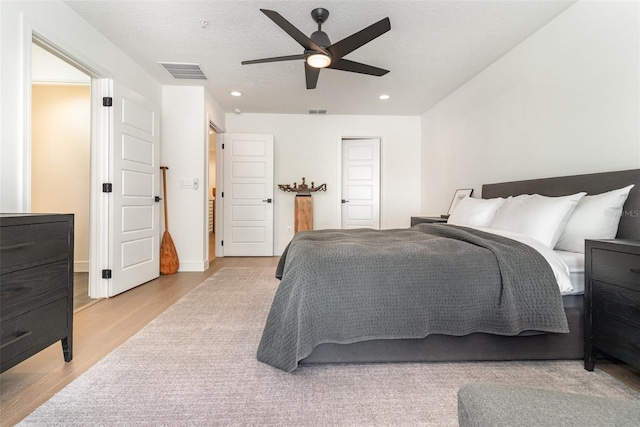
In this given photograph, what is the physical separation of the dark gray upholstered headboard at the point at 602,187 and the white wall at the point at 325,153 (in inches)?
106

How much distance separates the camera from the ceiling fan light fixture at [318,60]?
2.30 metres

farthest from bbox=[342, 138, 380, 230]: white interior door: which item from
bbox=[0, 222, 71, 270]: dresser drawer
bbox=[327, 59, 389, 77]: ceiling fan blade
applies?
bbox=[0, 222, 71, 270]: dresser drawer

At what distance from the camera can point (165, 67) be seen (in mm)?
3330

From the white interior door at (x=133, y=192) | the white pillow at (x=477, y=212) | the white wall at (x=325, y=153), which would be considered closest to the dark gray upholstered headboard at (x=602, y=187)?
the white pillow at (x=477, y=212)

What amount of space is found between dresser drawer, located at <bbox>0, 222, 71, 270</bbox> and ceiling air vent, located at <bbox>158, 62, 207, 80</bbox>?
93.7 inches

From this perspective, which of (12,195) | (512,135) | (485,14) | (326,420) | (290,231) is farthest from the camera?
(290,231)

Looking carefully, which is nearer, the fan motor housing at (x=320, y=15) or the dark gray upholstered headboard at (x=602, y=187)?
the dark gray upholstered headboard at (x=602, y=187)

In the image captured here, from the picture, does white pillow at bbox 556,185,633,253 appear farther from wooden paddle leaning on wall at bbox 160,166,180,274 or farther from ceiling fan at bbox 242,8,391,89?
wooden paddle leaning on wall at bbox 160,166,180,274

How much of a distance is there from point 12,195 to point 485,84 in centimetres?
442

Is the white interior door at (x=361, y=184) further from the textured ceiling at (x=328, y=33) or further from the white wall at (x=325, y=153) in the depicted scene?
the textured ceiling at (x=328, y=33)

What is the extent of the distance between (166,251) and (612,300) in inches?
164

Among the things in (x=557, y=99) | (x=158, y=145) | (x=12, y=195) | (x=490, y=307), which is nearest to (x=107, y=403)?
(x=12, y=195)

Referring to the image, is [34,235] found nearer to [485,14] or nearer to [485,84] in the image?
[485,14]

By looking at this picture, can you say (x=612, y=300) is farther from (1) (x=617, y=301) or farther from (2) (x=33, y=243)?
(2) (x=33, y=243)
